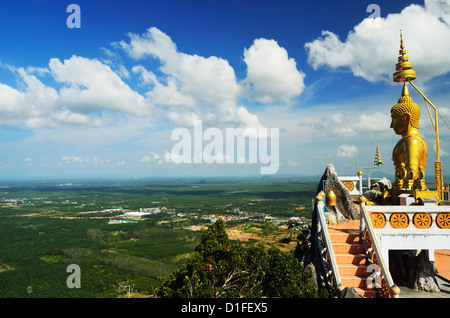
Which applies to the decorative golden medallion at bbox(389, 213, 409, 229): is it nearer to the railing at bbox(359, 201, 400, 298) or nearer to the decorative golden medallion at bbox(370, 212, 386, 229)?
the decorative golden medallion at bbox(370, 212, 386, 229)

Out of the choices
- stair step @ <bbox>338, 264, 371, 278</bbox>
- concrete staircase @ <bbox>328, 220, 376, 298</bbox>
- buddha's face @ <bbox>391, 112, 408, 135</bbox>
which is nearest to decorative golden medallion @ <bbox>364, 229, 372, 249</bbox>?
concrete staircase @ <bbox>328, 220, 376, 298</bbox>

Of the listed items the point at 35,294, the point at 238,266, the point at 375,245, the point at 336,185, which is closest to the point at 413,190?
the point at 336,185

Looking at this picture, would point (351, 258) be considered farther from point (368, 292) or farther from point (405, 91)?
point (405, 91)

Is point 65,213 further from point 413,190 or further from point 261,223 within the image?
point 413,190

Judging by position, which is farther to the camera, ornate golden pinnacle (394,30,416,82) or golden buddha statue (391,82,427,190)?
ornate golden pinnacle (394,30,416,82)

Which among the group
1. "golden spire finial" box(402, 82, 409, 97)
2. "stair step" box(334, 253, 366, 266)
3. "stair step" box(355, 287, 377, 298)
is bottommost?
"stair step" box(355, 287, 377, 298)

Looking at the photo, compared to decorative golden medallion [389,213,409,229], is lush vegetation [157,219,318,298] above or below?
below

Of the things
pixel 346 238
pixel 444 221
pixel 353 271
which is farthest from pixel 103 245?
pixel 444 221
